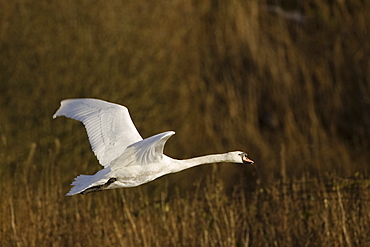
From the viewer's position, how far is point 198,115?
15953mm

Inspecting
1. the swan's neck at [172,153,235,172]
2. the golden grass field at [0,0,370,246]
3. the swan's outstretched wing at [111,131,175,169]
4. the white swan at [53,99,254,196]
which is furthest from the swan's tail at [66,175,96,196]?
the golden grass field at [0,0,370,246]

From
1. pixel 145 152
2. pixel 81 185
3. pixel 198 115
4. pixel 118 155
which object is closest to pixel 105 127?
pixel 118 155

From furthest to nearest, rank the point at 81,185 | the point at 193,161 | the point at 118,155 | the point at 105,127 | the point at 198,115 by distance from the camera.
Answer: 1. the point at 198,115
2. the point at 105,127
3. the point at 118,155
4. the point at 193,161
5. the point at 81,185

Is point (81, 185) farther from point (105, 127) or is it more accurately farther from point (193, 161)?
point (193, 161)

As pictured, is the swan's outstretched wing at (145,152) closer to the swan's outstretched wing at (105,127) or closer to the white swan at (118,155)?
the white swan at (118,155)

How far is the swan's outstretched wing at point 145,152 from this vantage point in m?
6.88

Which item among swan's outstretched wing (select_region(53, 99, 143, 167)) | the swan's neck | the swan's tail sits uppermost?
swan's outstretched wing (select_region(53, 99, 143, 167))

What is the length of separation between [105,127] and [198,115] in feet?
26.1

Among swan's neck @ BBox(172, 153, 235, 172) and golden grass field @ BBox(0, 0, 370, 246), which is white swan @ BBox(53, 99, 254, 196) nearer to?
swan's neck @ BBox(172, 153, 235, 172)

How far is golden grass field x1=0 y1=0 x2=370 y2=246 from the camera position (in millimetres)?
9477

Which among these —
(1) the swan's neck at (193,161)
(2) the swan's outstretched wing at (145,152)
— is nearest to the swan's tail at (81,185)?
(2) the swan's outstretched wing at (145,152)

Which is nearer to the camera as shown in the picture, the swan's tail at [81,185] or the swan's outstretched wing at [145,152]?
the swan's outstretched wing at [145,152]

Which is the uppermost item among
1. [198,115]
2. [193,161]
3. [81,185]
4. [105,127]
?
[198,115]

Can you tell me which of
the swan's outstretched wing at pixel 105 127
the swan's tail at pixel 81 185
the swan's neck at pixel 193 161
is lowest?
the swan's tail at pixel 81 185
